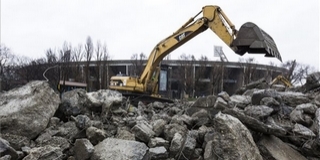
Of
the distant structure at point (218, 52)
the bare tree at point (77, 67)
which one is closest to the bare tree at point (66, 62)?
the bare tree at point (77, 67)

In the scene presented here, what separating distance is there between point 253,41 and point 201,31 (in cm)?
296

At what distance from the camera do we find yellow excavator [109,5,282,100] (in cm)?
640

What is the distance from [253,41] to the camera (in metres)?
6.32

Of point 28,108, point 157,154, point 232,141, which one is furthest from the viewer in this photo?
point 28,108

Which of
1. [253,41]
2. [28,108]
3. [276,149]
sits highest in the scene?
[253,41]

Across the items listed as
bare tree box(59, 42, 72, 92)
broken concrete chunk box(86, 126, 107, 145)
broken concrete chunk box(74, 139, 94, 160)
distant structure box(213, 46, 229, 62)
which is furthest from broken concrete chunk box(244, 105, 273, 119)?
distant structure box(213, 46, 229, 62)

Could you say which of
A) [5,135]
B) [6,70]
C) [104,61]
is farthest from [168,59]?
[5,135]

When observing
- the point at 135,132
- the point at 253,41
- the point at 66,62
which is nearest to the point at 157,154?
the point at 135,132

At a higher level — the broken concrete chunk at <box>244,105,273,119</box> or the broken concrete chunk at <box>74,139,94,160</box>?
the broken concrete chunk at <box>244,105,273,119</box>

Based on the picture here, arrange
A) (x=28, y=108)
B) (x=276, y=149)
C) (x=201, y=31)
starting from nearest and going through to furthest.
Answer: (x=276, y=149), (x=28, y=108), (x=201, y=31)

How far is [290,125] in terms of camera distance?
464cm

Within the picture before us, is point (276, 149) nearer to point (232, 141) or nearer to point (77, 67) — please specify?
point (232, 141)

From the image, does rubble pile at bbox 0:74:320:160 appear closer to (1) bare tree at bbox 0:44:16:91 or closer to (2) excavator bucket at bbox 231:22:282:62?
(2) excavator bucket at bbox 231:22:282:62

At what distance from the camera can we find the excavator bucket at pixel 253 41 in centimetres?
626
